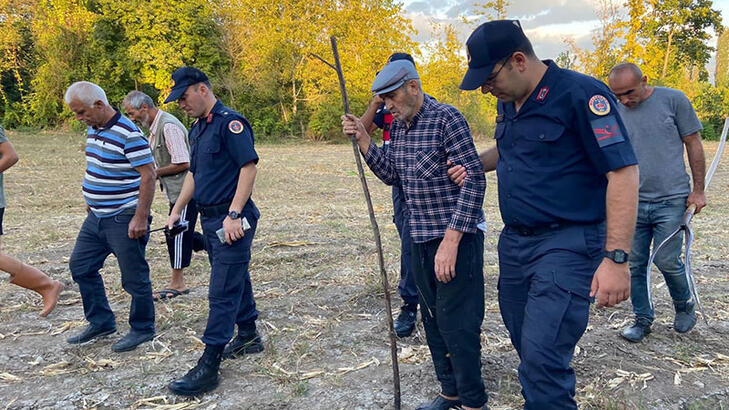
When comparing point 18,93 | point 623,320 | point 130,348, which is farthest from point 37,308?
point 18,93

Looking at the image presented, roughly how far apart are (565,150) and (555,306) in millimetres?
679

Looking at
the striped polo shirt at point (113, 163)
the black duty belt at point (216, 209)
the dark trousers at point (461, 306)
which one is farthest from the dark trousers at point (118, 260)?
the dark trousers at point (461, 306)

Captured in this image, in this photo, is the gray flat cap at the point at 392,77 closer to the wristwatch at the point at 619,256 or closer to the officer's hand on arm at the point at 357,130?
the officer's hand on arm at the point at 357,130

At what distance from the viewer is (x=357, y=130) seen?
307cm

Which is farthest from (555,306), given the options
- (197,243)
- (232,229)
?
(197,243)

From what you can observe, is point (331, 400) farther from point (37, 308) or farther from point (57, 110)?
point (57, 110)

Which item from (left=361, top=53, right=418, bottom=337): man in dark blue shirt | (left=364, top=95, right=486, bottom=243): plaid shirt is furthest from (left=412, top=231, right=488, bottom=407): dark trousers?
(left=361, top=53, right=418, bottom=337): man in dark blue shirt

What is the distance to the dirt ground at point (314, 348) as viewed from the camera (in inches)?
135

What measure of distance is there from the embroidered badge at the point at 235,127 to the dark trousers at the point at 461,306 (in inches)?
57.4

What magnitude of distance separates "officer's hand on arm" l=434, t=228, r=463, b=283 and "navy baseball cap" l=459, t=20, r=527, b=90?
75 centimetres

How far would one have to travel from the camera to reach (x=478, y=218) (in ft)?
9.00

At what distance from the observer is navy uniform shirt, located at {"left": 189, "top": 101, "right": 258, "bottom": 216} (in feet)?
11.6

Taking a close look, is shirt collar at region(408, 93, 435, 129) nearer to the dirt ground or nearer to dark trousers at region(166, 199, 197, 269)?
the dirt ground

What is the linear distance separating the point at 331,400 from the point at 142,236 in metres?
2.03
